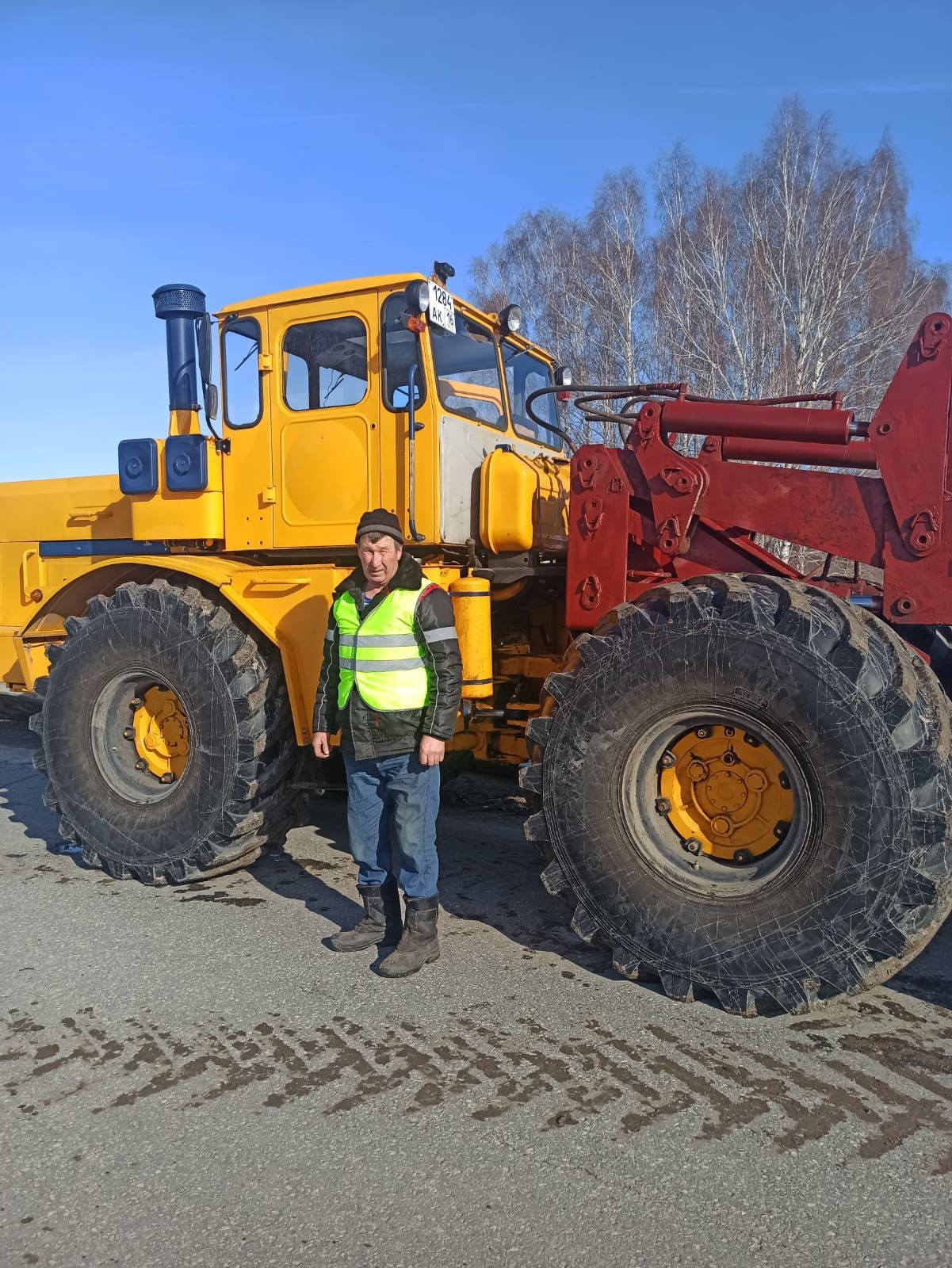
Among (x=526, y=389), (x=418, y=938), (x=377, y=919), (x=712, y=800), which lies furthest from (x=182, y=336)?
(x=712, y=800)

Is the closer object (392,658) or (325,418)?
(392,658)

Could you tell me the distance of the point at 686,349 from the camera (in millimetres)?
19453

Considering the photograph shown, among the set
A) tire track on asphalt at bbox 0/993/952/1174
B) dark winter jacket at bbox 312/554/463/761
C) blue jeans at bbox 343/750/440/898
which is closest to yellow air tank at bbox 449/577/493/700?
dark winter jacket at bbox 312/554/463/761

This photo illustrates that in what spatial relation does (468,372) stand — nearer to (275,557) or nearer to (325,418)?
(325,418)

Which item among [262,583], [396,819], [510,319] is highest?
[510,319]

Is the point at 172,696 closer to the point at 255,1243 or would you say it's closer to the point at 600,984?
the point at 600,984

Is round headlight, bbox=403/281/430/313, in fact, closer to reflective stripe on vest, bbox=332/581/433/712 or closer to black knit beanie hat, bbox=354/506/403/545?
black knit beanie hat, bbox=354/506/403/545

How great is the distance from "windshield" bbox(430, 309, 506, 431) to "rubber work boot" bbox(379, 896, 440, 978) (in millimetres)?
2330

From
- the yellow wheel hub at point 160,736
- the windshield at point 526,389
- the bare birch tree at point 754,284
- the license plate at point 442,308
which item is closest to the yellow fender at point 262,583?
the yellow wheel hub at point 160,736

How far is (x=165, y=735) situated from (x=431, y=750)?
1989mm

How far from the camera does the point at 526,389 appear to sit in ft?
17.7

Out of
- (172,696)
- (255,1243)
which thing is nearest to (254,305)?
(172,696)

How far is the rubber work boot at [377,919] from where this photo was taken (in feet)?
12.7

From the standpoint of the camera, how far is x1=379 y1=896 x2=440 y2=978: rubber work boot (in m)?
3.64
